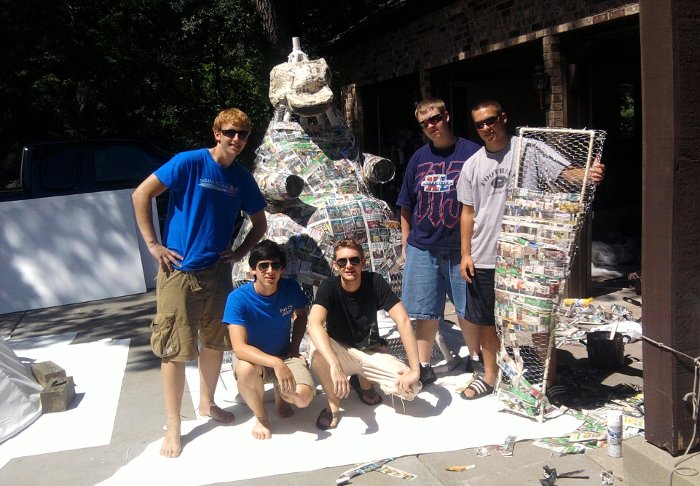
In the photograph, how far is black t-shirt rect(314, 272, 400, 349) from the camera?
3782 mm

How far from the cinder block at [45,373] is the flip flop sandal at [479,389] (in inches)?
97.9

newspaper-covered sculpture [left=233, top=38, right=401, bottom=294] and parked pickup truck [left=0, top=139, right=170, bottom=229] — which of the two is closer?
newspaper-covered sculpture [left=233, top=38, right=401, bottom=294]

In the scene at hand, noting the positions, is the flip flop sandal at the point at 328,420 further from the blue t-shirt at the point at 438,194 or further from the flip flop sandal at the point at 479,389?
the blue t-shirt at the point at 438,194

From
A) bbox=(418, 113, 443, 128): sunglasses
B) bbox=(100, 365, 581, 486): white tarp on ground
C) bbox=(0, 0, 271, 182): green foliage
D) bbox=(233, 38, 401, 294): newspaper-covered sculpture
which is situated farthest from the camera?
bbox=(0, 0, 271, 182): green foliage

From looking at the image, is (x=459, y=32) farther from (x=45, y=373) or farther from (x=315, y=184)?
(x=45, y=373)

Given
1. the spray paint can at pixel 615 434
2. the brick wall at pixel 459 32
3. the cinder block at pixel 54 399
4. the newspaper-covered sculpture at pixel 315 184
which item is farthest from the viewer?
the brick wall at pixel 459 32

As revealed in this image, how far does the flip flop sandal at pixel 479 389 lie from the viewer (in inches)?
158

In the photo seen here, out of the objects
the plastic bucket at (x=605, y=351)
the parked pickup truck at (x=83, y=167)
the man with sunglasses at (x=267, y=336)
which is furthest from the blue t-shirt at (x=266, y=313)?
the parked pickup truck at (x=83, y=167)

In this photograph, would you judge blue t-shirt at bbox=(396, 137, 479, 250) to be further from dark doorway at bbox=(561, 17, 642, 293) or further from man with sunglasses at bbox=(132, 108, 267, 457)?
dark doorway at bbox=(561, 17, 642, 293)

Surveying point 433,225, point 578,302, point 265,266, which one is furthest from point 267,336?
point 578,302

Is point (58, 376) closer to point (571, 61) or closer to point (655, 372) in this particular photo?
point (655, 372)

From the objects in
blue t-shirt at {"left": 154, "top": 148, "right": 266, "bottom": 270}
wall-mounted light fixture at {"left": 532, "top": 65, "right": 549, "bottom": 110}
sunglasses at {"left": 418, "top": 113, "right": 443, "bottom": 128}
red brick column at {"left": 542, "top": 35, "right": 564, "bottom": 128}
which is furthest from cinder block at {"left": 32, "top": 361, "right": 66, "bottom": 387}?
wall-mounted light fixture at {"left": 532, "top": 65, "right": 549, "bottom": 110}

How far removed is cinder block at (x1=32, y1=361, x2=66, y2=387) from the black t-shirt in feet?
5.84

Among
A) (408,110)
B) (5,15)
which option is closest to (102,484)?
(408,110)
